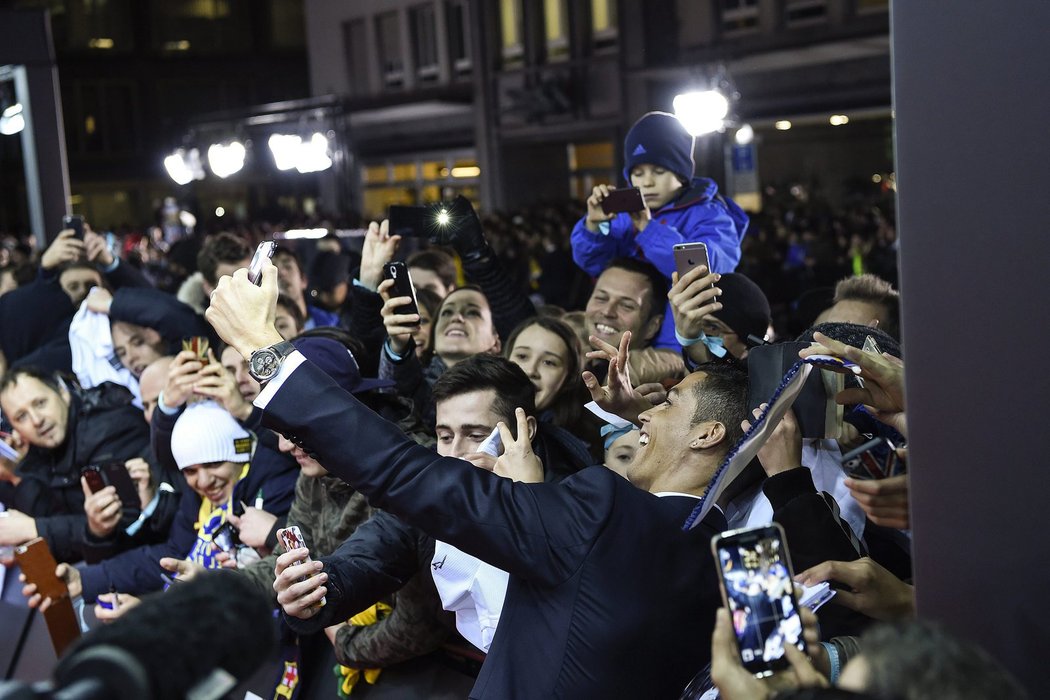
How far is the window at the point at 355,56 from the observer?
25609 mm

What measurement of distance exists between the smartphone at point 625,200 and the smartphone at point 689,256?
0.93 m

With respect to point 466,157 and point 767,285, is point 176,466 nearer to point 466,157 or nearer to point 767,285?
point 767,285

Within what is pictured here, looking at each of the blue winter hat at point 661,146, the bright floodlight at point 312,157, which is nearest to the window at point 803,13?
the bright floodlight at point 312,157

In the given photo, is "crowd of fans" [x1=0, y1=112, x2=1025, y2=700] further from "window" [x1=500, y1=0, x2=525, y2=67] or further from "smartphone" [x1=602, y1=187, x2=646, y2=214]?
"window" [x1=500, y1=0, x2=525, y2=67]

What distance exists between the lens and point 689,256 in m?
3.59

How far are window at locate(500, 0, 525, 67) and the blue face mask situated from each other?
1751 centimetres

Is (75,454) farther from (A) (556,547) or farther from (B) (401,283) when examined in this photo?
(A) (556,547)

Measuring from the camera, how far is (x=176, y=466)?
447 centimetres

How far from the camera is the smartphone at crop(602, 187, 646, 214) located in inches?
177

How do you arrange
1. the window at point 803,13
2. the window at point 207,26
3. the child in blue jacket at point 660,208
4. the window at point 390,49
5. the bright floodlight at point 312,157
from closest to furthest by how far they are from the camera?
the child in blue jacket at point 660,208 → the bright floodlight at point 312,157 → the window at point 803,13 → the window at point 390,49 → the window at point 207,26

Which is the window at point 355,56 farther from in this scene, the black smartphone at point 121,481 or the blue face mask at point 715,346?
the blue face mask at point 715,346

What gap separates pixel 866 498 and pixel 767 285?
7.06 metres

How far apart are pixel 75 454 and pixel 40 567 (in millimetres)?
1072

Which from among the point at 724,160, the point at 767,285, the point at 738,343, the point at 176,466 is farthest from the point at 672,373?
the point at 724,160
